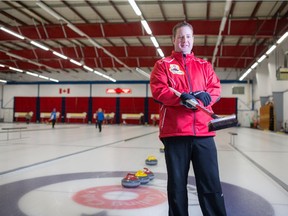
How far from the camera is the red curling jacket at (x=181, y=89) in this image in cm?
226

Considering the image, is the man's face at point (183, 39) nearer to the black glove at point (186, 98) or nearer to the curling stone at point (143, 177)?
the black glove at point (186, 98)

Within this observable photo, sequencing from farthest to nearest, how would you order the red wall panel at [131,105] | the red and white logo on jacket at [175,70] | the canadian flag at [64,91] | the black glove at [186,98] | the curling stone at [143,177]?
the canadian flag at [64,91]
the red wall panel at [131,105]
the curling stone at [143,177]
the red and white logo on jacket at [175,70]
the black glove at [186,98]

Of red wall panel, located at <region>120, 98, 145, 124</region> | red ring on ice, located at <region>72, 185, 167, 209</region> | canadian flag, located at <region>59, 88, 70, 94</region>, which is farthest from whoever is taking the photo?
canadian flag, located at <region>59, 88, 70, 94</region>

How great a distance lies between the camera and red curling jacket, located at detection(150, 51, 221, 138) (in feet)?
7.41

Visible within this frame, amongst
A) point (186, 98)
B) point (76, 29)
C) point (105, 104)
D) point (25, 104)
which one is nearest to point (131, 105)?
point (105, 104)

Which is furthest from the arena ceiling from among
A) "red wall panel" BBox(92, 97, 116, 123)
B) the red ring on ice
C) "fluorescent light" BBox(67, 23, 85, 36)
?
"red wall panel" BBox(92, 97, 116, 123)

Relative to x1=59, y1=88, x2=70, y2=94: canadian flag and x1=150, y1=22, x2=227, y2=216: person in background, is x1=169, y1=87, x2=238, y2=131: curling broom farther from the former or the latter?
x1=59, y1=88, x2=70, y2=94: canadian flag

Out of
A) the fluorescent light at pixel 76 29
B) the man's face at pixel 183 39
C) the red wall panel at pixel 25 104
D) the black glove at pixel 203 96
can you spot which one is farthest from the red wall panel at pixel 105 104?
the black glove at pixel 203 96

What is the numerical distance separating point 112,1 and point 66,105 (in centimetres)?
2577

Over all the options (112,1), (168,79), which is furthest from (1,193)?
(112,1)

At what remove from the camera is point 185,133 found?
2.24 metres

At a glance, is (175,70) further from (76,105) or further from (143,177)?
(76,105)

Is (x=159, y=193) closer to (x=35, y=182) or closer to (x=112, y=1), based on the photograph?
(x=35, y=182)

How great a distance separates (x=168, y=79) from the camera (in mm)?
2381
